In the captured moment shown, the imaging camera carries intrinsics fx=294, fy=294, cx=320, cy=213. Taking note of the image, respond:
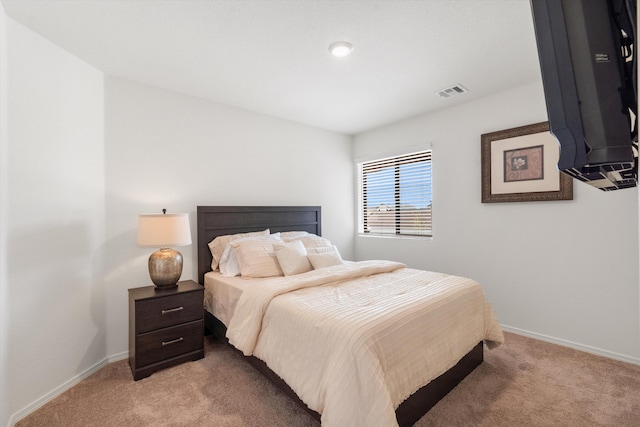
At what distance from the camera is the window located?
12.5ft

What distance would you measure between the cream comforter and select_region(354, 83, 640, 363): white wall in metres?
0.92

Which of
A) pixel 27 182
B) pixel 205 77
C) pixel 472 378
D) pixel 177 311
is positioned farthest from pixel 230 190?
pixel 472 378

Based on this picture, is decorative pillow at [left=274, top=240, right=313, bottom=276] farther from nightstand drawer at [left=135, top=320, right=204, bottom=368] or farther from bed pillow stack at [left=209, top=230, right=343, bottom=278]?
nightstand drawer at [left=135, top=320, right=204, bottom=368]

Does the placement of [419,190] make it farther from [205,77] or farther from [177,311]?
[177,311]

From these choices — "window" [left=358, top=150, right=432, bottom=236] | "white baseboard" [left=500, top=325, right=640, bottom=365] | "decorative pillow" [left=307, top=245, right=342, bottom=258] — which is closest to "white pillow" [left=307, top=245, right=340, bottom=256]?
"decorative pillow" [left=307, top=245, right=342, bottom=258]

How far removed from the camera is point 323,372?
1509 millimetres

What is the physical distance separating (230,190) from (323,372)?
93.0 inches

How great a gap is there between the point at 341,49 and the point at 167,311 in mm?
2429

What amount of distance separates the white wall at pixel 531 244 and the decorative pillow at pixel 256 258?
6.26 feet

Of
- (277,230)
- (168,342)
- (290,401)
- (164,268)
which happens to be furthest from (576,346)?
(164,268)

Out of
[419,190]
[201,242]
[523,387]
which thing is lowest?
[523,387]

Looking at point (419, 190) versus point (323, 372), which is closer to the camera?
point (323, 372)

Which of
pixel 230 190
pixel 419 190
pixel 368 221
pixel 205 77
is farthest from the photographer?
pixel 368 221

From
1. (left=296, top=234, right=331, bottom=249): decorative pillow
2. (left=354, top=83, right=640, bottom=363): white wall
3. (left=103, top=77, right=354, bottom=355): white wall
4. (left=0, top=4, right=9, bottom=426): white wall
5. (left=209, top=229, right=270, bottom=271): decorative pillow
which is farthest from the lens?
(left=296, top=234, right=331, bottom=249): decorative pillow
